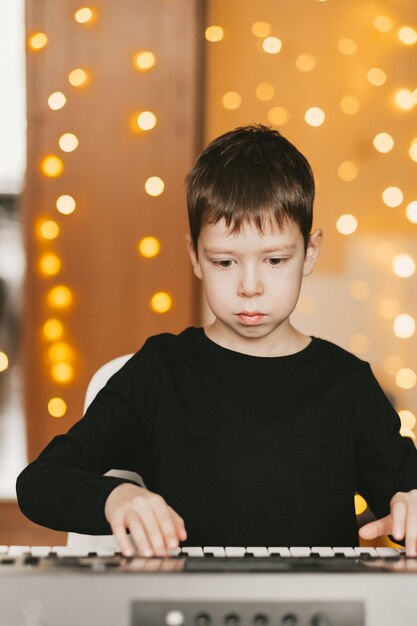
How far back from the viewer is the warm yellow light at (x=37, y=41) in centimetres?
266

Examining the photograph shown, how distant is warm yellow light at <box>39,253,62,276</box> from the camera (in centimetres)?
269

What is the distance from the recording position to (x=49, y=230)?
2.69 metres

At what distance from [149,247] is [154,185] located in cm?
20

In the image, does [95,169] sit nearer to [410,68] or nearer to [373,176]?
[373,176]

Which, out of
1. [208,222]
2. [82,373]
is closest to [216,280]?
[208,222]

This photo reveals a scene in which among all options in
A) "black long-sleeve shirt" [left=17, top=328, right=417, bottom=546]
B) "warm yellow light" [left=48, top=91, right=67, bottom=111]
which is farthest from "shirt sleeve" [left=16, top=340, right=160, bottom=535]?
"warm yellow light" [left=48, top=91, right=67, bottom=111]

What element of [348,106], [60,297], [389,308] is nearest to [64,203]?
[60,297]

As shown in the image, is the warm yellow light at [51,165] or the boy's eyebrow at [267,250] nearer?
the boy's eyebrow at [267,250]

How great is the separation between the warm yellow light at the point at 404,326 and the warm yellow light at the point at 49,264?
43.3 inches

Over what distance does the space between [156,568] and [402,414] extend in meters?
2.26

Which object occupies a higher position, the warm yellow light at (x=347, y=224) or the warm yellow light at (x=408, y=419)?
the warm yellow light at (x=347, y=224)

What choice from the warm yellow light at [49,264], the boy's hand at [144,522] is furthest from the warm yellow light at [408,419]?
the boy's hand at [144,522]

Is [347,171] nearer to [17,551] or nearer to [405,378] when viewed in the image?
[405,378]

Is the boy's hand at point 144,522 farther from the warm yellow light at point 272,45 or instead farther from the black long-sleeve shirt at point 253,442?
the warm yellow light at point 272,45
